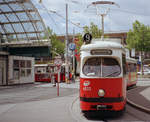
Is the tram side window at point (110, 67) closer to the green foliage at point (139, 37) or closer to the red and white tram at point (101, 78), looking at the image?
the red and white tram at point (101, 78)

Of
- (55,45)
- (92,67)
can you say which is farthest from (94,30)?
(92,67)

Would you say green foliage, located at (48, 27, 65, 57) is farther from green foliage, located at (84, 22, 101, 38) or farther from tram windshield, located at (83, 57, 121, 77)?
tram windshield, located at (83, 57, 121, 77)

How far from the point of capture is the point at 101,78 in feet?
28.7

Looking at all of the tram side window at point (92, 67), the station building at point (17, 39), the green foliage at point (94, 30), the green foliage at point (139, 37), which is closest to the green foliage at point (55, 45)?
the green foliage at point (94, 30)

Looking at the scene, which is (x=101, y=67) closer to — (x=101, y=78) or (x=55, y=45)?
(x=101, y=78)

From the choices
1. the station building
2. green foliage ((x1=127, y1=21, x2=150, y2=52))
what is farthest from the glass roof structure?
green foliage ((x1=127, y1=21, x2=150, y2=52))

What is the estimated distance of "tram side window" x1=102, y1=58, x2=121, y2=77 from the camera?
29.1 feet

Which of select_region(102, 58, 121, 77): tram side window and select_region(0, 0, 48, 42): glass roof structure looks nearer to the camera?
select_region(102, 58, 121, 77): tram side window

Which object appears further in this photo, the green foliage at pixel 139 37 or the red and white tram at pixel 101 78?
the green foliage at pixel 139 37

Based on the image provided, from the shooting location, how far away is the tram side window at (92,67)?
29.3ft

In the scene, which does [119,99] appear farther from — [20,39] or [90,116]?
[20,39]

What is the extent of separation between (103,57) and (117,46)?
0.64 meters

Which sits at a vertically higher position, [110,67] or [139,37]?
Answer: [139,37]

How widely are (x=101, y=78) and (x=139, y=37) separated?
36.6 m
